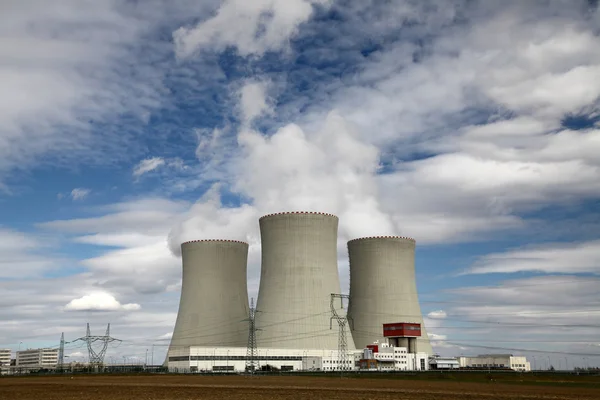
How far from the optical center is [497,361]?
8075 cm

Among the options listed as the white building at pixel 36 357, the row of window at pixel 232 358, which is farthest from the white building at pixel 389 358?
the white building at pixel 36 357

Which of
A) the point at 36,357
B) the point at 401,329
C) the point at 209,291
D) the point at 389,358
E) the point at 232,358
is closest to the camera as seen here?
the point at 209,291

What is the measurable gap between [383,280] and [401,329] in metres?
6.42

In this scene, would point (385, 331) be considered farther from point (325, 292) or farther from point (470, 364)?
point (470, 364)

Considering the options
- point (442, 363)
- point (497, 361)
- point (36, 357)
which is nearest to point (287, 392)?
point (442, 363)

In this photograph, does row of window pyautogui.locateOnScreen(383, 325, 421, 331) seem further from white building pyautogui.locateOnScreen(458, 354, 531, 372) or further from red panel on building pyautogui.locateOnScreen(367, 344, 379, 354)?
white building pyautogui.locateOnScreen(458, 354, 531, 372)

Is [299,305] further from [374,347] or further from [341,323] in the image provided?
[374,347]

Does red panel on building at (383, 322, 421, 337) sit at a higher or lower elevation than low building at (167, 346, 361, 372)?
higher

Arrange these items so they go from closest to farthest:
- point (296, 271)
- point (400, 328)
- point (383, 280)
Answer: point (296, 271)
point (383, 280)
point (400, 328)

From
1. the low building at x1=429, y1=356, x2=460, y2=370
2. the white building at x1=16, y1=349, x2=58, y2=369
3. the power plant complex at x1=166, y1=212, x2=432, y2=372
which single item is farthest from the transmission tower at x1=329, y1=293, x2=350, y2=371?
the white building at x1=16, y1=349, x2=58, y2=369

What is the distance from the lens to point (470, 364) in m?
83.2

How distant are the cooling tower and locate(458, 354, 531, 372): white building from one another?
25.4 m

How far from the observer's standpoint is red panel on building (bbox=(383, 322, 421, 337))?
5809 centimetres

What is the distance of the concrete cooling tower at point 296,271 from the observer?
48.8 m
